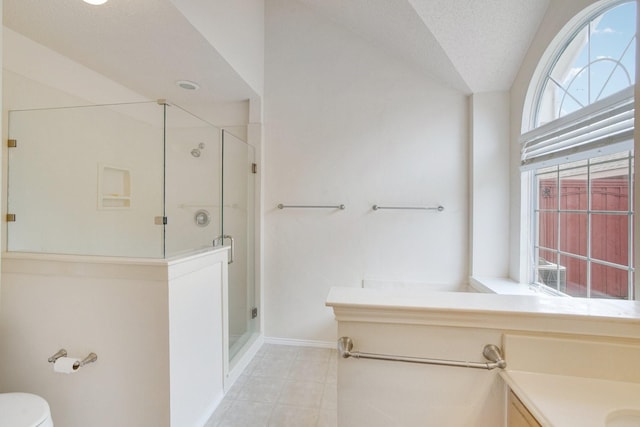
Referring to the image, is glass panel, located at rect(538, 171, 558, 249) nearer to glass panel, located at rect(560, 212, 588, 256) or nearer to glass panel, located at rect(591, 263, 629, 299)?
glass panel, located at rect(560, 212, 588, 256)

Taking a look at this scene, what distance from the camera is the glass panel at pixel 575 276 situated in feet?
4.96

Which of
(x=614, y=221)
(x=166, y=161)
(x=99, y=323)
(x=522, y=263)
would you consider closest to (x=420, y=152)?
(x=522, y=263)

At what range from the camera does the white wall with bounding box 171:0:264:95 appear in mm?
1545

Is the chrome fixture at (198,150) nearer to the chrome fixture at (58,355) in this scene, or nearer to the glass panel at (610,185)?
the chrome fixture at (58,355)

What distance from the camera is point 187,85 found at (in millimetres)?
2162

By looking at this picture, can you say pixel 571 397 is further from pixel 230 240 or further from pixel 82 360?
pixel 230 240

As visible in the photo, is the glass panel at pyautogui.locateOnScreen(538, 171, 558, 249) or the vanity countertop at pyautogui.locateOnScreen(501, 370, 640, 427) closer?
the vanity countertop at pyautogui.locateOnScreen(501, 370, 640, 427)

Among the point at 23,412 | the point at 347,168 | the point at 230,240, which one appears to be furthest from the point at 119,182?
the point at 347,168

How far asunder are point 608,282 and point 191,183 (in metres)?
2.60

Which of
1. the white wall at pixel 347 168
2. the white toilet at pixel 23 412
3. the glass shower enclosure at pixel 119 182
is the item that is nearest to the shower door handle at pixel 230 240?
the glass shower enclosure at pixel 119 182

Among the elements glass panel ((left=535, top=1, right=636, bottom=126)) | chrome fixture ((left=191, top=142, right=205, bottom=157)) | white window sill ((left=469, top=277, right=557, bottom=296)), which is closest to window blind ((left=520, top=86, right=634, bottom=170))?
glass panel ((left=535, top=1, right=636, bottom=126))

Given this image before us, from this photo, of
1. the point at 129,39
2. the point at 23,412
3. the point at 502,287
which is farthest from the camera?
the point at 502,287

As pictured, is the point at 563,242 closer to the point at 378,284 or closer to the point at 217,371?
the point at 378,284

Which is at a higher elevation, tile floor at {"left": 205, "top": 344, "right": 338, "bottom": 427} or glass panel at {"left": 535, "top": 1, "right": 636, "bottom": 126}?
glass panel at {"left": 535, "top": 1, "right": 636, "bottom": 126}
